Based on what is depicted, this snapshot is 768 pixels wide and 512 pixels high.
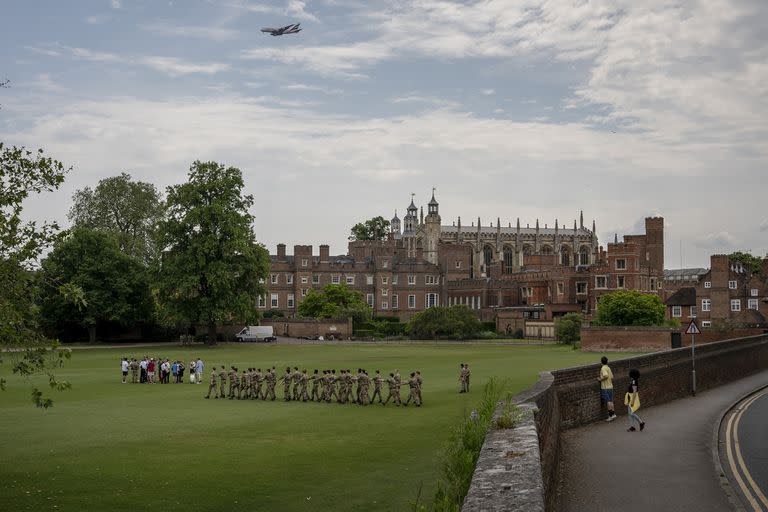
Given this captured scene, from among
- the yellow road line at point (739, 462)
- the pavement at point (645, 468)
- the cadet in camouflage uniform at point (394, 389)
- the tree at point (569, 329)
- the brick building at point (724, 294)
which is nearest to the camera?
the pavement at point (645, 468)

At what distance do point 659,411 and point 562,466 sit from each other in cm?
1216

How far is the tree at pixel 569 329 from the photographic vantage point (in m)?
79.9

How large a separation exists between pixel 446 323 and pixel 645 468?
74.6 meters

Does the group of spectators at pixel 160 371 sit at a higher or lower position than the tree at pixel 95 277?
lower

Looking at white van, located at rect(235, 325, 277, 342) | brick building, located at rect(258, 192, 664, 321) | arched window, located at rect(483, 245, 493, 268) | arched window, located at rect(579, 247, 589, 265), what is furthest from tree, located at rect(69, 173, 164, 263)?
arched window, located at rect(579, 247, 589, 265)

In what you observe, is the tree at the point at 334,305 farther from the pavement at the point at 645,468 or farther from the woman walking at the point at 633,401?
the woman walking at the point at 633,401

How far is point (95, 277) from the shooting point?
2975 inches

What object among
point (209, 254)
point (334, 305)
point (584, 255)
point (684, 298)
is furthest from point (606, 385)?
point (584, 255)

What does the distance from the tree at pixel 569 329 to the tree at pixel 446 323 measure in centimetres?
1344

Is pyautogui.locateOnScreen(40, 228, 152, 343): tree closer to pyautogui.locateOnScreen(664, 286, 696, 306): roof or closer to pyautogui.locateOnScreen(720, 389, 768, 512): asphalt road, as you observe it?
pyautogui.locateOnScreen(720, 389, 768, 512): asphalt road

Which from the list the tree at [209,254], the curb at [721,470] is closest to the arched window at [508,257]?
the tree at [209,254]

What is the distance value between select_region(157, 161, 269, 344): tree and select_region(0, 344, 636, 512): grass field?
35.4m

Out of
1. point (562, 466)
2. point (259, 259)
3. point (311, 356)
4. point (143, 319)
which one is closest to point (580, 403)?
point (562, 466)

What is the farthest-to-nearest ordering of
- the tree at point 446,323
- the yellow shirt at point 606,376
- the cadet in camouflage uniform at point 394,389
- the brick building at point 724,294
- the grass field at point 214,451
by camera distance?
1. the brick building at point 724,294
2. the tree at point 446,323
3. the cadet in camouflage uniform at point 394,389
4. the yellow shirt at point 606,376
5. the grass field at point 214,451
